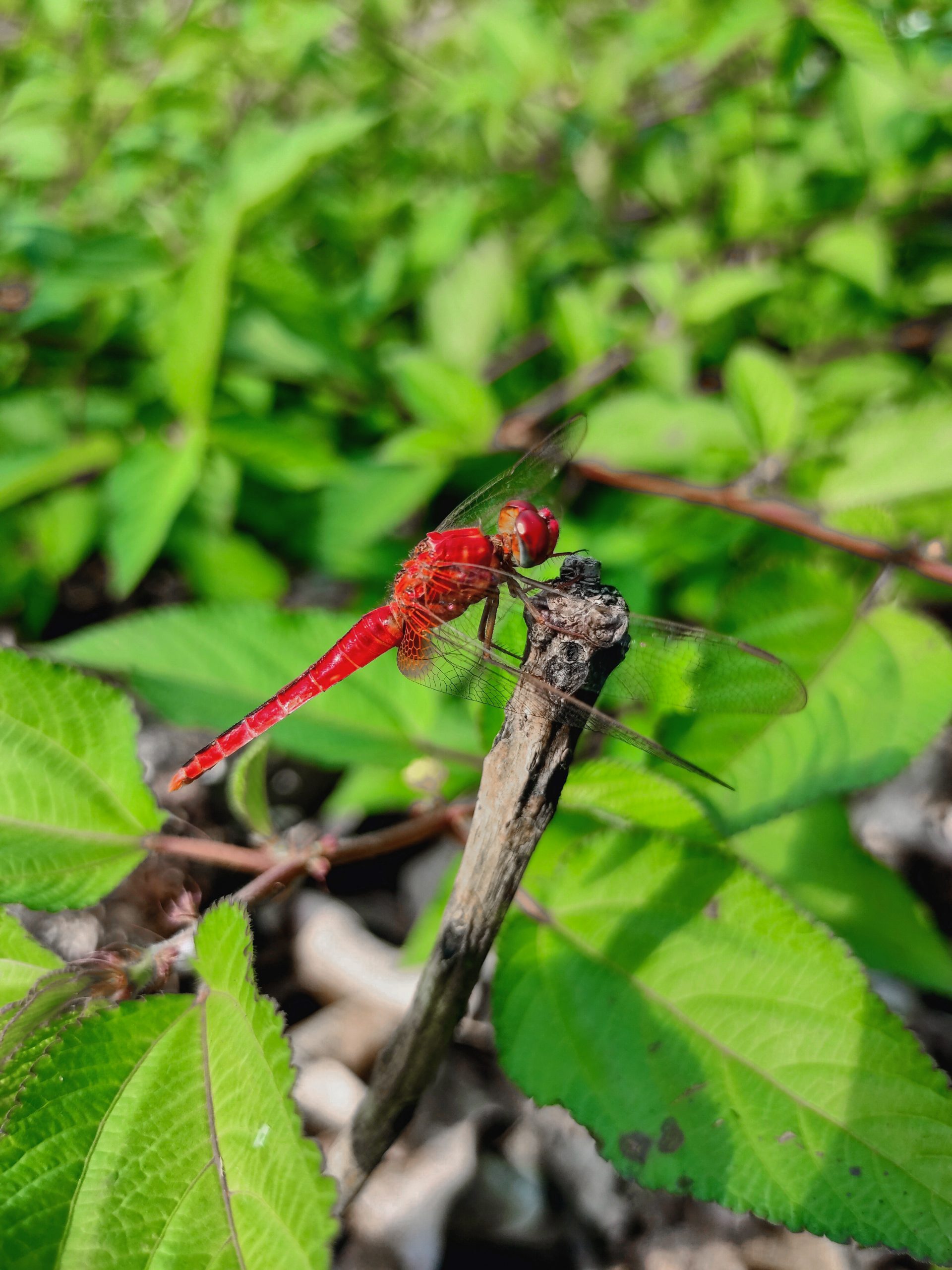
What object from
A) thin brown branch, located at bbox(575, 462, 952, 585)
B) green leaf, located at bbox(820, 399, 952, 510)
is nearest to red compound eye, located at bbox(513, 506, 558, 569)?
thin brown branch, located at bbox(575, 462, 952, 585)

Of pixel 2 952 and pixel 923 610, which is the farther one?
pixel 923 610

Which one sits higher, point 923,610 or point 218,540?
point 218,540

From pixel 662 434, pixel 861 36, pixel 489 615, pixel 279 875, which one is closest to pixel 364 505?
pixel 662 434

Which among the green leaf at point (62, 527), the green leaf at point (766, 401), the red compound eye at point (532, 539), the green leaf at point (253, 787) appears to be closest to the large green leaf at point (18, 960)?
the green leaf at point (253, 787)

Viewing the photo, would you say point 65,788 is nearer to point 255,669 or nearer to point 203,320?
point 255,669

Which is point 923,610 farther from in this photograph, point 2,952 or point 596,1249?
point 2,952

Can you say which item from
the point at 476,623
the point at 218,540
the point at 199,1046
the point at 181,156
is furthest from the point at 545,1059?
the point at 181,156
